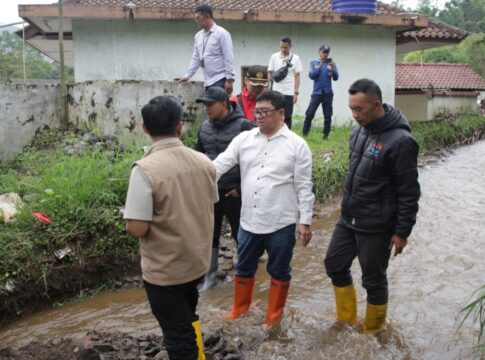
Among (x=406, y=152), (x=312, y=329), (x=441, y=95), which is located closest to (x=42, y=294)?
(x=312, y=329)

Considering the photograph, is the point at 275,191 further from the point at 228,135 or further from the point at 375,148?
the point at 228,135

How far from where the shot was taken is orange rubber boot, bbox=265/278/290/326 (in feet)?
13.4

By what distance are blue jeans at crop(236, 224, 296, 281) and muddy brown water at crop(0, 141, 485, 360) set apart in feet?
1.58

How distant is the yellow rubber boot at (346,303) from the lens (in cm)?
401

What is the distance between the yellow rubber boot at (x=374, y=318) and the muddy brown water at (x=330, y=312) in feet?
0.28

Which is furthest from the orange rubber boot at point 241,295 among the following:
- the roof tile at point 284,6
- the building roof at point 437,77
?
the building roof at point 437,77

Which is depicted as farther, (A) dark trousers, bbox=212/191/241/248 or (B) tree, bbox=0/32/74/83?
(B) tree, bbox=0/32/74/83

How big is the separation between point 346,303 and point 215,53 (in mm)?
4416

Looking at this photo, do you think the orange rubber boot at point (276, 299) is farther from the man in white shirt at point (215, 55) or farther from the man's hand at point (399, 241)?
the man in white shirt at point (215, 55)

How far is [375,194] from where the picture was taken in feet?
11.7

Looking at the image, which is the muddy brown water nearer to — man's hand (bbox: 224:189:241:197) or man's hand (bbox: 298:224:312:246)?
man's hand (bbox: 298:224:312:246)

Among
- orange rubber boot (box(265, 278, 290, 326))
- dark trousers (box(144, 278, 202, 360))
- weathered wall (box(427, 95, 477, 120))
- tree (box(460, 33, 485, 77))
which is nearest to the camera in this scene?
dark trousers (box(144, 278, 202, 360))

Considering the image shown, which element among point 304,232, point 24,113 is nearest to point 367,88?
point 304,232

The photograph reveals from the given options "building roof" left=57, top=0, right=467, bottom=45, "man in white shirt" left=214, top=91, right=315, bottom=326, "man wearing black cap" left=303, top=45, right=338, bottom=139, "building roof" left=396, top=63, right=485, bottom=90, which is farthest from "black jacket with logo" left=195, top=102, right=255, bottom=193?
"building roof" left=396, top=63, right=485, bottom=90
